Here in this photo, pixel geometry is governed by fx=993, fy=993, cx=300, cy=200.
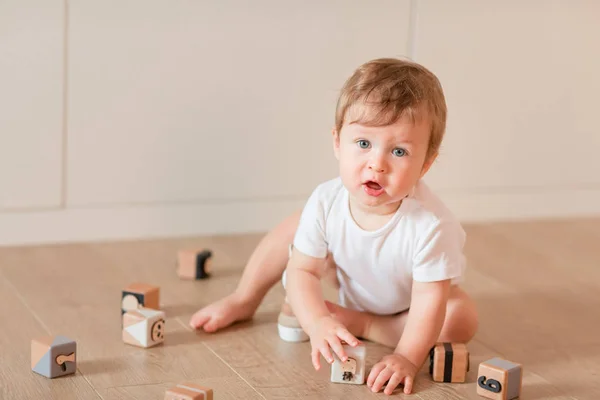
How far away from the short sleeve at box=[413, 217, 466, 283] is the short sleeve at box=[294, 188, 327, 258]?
0.48 feet

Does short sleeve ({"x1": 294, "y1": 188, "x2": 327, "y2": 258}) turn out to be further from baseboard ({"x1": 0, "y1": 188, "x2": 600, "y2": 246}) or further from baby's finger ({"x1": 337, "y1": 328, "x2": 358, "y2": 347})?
baseboard ({"x1": 0, "y1": 188, "x2": 600, "y2": 246})

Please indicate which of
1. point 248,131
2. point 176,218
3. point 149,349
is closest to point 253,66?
point 248,131

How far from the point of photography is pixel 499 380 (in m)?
1.37

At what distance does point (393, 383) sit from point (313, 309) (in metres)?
0.16

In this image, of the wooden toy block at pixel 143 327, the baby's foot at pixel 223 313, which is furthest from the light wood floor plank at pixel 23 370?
the baby's foot at pixel 223 313

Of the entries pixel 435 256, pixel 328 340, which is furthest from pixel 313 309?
pixel 435 256

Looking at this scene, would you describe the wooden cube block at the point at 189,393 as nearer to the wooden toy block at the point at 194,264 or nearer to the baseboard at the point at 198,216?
the wooden toy block at the point at 194,264

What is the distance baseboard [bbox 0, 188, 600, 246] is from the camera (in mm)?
2057

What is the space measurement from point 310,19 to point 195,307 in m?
0.74

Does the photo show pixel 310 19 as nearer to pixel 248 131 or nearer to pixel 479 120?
pixel 248 131

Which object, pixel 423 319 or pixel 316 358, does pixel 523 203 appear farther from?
pixel 316 358

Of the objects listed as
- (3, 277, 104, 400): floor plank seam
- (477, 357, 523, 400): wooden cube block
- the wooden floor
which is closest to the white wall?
the wooden floor

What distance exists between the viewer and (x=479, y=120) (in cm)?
234

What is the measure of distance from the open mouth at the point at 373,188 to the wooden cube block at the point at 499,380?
0.28m
